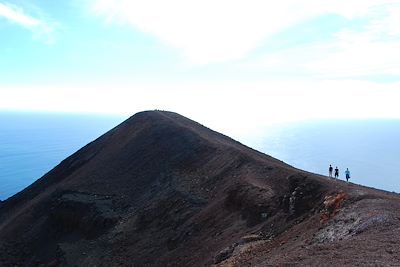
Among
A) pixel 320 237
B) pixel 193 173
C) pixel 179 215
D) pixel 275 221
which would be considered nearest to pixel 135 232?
pixel 179 215

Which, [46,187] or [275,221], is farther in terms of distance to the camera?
[46,187]

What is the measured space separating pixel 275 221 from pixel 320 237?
605 cm

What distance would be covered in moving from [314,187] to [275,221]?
→ 3.31m

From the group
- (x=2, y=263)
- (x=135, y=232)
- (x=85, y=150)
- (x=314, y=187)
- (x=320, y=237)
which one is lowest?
(x=2, y=263)

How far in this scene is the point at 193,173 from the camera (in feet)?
127

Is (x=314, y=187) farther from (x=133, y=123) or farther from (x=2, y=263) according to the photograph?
(x=133, y=123)

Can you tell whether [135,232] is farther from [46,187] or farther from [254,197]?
[46,187]

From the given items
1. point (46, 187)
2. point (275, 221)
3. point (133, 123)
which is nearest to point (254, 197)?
point (275, 221)

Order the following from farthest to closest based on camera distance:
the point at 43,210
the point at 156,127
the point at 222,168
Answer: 1. the point at 156,127
2. the point at 43,210
3. the point at 222,168

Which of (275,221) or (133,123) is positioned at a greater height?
(133,123)

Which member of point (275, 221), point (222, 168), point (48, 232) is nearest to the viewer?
point (275, 221)

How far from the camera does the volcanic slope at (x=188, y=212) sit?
59.6ft

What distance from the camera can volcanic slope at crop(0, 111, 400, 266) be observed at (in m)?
18.2

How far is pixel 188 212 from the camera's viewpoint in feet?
106
